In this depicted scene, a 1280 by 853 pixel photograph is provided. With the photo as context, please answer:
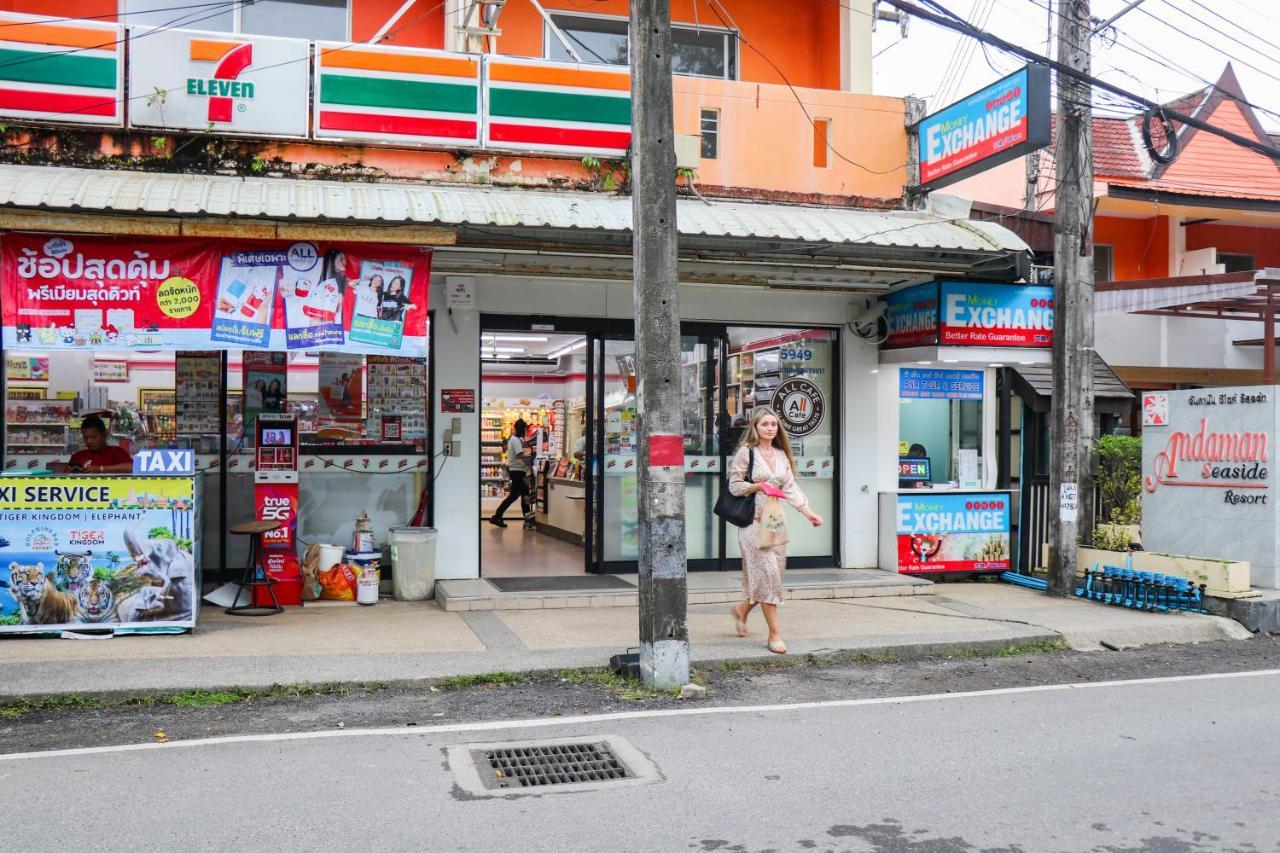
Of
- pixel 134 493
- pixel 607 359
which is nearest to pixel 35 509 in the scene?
pixel 134 493

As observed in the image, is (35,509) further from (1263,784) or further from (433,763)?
(1263,784)

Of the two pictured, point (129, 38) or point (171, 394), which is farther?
point (171, 394)

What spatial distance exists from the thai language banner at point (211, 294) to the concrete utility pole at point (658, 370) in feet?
9.30

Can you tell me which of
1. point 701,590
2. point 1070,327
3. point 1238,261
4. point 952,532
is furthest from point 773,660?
point 1238,261

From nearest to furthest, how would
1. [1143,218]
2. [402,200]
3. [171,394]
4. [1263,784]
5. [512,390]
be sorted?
[1263,784] → [402,200] → [171,394] → [512,390] → [1143,218]

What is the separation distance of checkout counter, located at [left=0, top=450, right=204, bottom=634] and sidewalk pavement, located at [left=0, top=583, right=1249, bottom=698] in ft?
0.78

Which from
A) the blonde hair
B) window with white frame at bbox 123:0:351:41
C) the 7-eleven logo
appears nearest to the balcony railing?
the 7-eleven logo

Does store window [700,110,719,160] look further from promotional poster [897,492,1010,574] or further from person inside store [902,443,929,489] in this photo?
promotional poster [897,492,1010,574]

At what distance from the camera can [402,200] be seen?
9430 millimetres

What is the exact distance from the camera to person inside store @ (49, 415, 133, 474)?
9.74 m

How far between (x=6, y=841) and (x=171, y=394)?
22.6 ft

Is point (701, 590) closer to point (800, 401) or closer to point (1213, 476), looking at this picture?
point (800, 401)

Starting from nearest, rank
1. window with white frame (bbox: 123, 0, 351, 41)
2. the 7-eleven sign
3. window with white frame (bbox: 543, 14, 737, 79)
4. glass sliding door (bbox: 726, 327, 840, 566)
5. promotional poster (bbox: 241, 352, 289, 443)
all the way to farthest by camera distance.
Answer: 1. the 7-eleven sign
2. promotional poster (bbox: 241, 352, 289, 443)
3. window with white frame (bbox: 123, 0, 351, 41)
4. glass sliding door (bbox: 726, 327, 840, 566)
5. window with white frame (bbox: 543, 14, 737, 79)

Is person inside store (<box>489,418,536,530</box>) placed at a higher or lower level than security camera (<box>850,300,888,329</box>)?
lower
